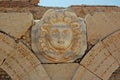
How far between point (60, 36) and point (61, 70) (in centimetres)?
50

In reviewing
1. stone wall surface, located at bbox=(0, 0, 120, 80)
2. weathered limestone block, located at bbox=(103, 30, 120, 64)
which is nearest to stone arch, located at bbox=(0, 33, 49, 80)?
stone wall surface, located at bbox=(0, 0, 120, 80)

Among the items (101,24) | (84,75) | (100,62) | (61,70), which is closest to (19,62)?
(61,70)

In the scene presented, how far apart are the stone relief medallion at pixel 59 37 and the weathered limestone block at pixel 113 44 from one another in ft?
1.12

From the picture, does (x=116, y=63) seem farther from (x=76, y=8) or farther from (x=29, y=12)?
(x=29, y=12)

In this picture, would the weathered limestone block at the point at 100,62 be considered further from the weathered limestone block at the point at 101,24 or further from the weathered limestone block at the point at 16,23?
the weathered limestone block at the point at 16,23

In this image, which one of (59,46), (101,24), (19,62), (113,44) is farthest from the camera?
(101,24)

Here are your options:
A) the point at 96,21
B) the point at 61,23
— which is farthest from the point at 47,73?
the point at 96,21

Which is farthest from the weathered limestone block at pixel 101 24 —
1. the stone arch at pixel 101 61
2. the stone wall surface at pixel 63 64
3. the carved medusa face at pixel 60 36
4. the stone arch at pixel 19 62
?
the stone arch at pixel 19 62

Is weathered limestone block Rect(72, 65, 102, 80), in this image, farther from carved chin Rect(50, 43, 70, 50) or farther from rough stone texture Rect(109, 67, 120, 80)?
carved chin Rect(50, 43, 70, 50)

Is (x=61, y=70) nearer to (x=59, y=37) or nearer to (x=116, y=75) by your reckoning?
(x=59, y=37)

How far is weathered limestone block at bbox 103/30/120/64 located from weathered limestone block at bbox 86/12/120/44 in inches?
3.6

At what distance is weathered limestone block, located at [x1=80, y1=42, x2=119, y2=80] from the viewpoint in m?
5.15

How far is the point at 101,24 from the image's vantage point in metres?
5.42

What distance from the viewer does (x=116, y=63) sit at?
17.2ft
